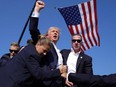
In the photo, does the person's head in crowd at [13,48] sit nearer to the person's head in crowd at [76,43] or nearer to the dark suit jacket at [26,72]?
the person's head in crowd at [76,43]

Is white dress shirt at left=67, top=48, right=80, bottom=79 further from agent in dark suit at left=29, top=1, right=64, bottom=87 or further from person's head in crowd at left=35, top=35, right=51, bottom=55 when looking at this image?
person's head in crowd at left=35, top=35, right=51, bottom=55

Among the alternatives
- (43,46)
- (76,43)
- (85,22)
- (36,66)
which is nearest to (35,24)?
(43,46)

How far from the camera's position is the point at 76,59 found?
7414 millimetres

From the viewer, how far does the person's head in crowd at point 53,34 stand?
21.3 ft

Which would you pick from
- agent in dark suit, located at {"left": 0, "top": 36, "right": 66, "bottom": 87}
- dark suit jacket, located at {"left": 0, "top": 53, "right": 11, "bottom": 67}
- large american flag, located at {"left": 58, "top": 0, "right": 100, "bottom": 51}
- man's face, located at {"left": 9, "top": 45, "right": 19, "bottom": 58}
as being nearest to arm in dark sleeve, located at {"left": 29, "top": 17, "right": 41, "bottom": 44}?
agent in dark suit, located at {"left": 0, "top": 36, "right": 66, "bottom": 87}

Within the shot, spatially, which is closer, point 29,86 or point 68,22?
point 29,86

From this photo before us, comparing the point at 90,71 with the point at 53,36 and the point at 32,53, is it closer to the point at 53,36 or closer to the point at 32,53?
the point at 53,36

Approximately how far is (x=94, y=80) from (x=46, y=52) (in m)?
1.46

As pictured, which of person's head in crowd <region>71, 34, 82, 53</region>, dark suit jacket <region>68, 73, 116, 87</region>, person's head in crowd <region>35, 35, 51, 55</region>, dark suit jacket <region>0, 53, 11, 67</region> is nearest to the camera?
dark suit jacket <region>68, 73, 116, 87</region>

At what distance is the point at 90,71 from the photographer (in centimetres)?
736

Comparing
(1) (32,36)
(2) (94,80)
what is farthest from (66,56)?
(2) (94,80)

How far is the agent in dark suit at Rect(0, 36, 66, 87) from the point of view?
5659 mm

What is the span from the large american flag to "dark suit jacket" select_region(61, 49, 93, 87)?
3.88 meters

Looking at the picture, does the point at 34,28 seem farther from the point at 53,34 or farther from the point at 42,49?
the point at 53,34
